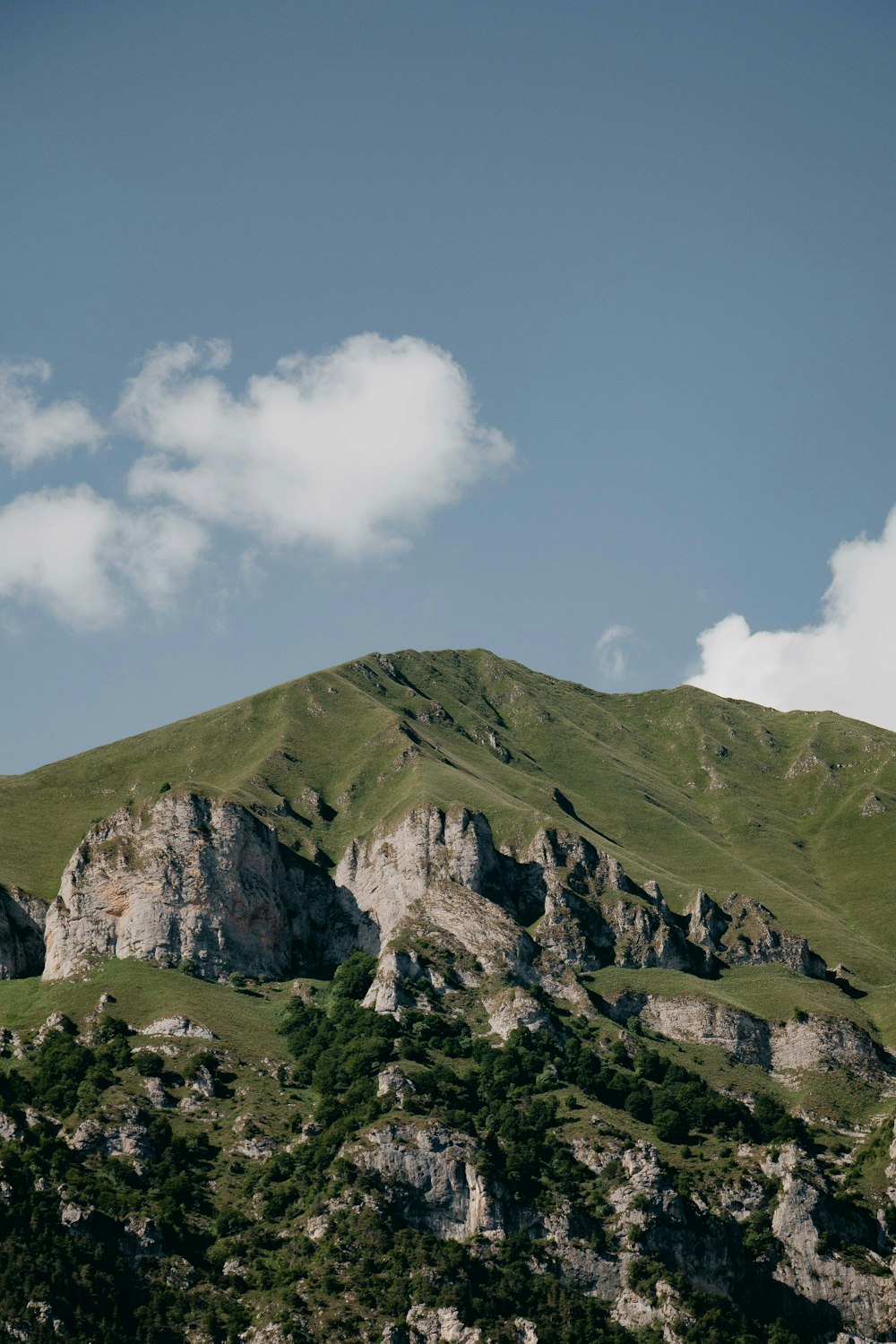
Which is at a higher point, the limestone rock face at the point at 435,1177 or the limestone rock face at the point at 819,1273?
the limestone rock face at the point at 435,1177

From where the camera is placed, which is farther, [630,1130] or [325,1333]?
[630,1130]

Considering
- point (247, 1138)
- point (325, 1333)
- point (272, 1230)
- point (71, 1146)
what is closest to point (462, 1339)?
point (325, 1333)

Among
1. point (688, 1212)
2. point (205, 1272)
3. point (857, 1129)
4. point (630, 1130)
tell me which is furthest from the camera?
point (857, 1129)

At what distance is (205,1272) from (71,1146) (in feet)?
81.6

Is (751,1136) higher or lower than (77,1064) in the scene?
lower

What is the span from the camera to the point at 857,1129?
196 m

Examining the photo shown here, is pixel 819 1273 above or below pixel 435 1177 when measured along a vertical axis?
below

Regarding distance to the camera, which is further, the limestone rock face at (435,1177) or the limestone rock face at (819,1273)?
the limestone rock face at (435,1177)

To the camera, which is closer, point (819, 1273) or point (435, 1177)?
point (819, 1273)

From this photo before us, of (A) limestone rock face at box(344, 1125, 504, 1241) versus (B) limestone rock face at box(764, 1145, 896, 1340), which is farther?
(A) limestone rock face at box(344, 1125, 504, 1241)

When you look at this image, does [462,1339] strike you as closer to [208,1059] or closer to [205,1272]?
[205,1272]

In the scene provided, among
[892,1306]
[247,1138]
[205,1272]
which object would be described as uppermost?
[247,1138]

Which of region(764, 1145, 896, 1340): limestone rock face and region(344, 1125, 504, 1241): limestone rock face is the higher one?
region(344, 1125, 504, 1241): limestone rock face

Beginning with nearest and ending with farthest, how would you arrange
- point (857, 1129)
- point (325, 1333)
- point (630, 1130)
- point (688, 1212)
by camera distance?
point (325, 1333)
point (688, 1212)
point (630, 1130)
point (857, 1129)
